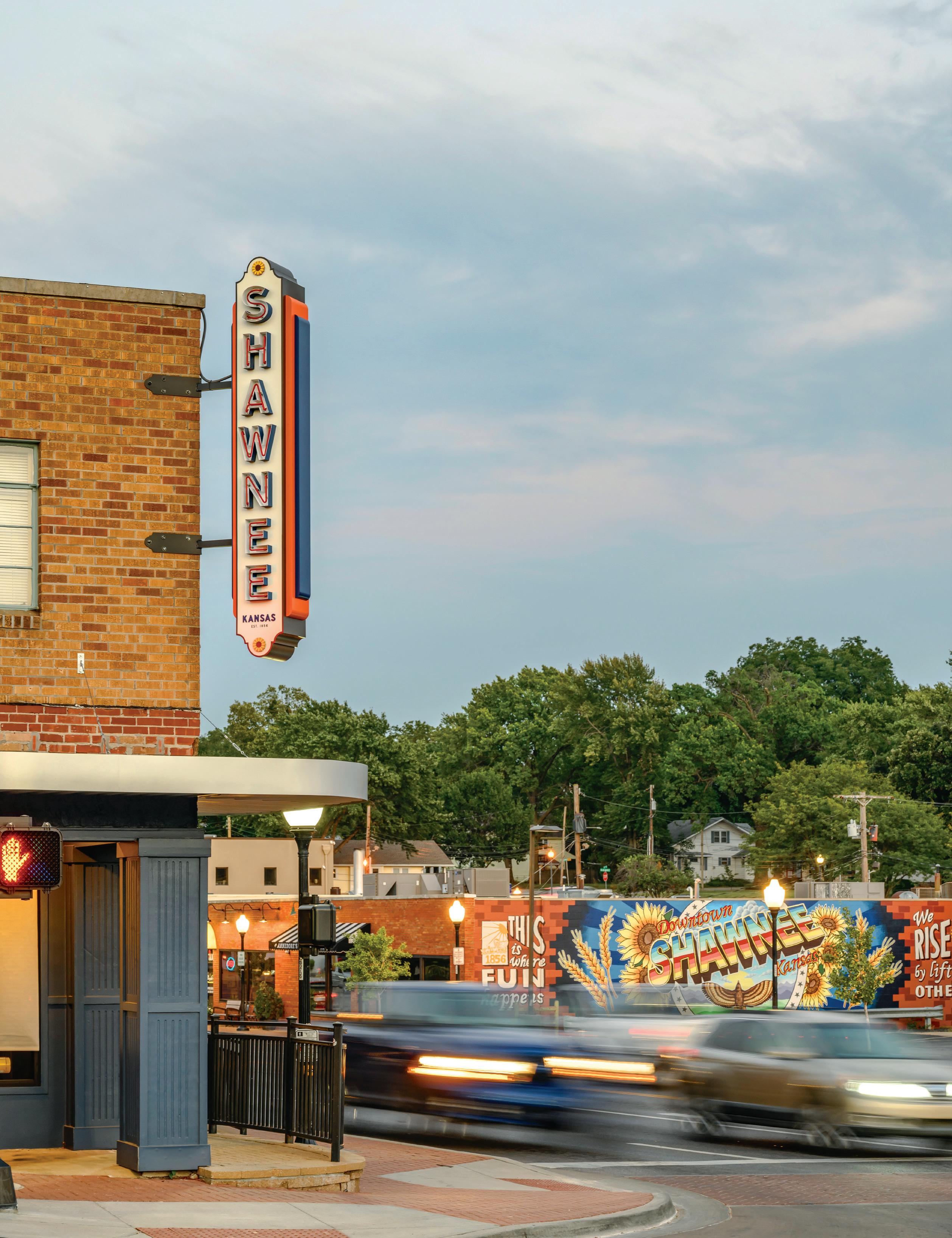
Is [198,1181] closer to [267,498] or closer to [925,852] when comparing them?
[267,498]

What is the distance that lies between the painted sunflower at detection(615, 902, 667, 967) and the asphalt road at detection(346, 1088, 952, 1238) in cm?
3220

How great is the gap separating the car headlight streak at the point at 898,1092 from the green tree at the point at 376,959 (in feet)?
121

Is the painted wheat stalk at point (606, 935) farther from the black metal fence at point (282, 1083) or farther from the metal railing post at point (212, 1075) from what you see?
the metal railing post at point (212, 1075)

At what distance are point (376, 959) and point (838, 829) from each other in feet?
131

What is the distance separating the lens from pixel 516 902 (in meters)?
52.4

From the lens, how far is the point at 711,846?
415 ft

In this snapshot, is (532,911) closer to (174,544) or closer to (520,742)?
(174,544)

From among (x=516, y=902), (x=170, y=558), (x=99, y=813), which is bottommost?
(x=516, y=902)

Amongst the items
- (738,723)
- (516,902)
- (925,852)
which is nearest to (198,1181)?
(516,902)

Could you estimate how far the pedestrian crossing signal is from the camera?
1008 centimetres

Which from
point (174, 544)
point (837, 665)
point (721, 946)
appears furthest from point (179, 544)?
point (837, 665)

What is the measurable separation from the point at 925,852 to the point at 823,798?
777 cm

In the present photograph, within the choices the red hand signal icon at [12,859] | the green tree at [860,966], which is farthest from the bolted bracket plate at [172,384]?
the green tree at [860,966]

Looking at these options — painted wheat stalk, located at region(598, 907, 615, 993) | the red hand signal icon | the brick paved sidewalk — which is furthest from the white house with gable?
the red hand signal icon
